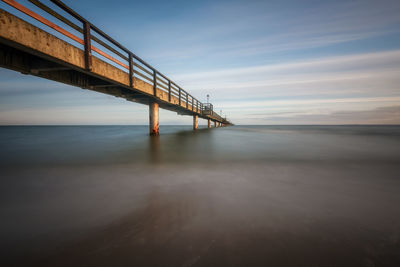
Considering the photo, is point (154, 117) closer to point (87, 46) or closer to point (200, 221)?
point (87, 46)

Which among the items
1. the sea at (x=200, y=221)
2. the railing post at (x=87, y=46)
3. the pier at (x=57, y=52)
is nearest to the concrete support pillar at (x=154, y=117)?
the pier at (x=57, y=52)

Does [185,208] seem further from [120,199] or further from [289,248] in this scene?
[289,248]

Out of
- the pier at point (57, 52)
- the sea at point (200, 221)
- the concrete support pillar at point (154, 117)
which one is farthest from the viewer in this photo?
the concrete support pillar at point (154, 117)

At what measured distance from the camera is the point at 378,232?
6.94 ft

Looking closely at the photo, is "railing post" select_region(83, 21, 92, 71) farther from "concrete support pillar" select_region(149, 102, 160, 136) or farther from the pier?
"concrete support pillar" select_region(149, 102, 160, 136)

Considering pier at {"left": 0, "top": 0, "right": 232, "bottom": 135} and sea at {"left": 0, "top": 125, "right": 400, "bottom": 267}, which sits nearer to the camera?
sea at {"left": 0, "top": 125, "right": 400, "bottom": 267}

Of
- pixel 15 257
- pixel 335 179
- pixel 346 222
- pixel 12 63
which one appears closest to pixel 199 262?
pixel 15 257

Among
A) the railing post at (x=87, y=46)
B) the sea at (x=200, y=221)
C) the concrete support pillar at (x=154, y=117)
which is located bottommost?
the sea at (x=200, y=221)

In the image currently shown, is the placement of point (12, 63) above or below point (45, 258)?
above

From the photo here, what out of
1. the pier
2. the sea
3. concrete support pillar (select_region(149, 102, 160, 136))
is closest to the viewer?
the sea

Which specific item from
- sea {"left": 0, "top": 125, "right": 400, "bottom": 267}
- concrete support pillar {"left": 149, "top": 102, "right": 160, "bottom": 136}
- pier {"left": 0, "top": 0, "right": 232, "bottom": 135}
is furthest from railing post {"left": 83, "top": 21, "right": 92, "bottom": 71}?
concrete support pillar {"left": 149, "top": 102, "right": 160, "bottom": 136}

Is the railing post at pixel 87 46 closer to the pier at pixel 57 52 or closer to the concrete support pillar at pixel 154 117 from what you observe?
the pier at pixel 57 52

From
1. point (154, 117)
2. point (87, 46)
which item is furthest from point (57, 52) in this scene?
point (154, 117)

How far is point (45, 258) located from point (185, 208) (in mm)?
1724
